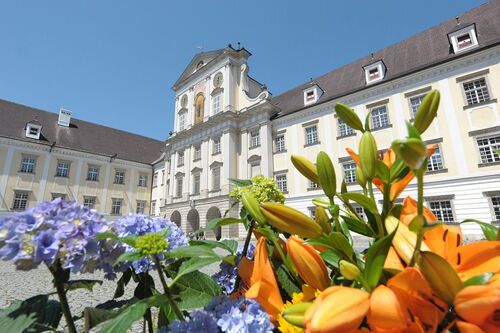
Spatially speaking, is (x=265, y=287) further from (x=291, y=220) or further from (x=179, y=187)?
(x=179, y=187)

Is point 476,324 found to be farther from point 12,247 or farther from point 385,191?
point 12,247

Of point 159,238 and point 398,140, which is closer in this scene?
point 398,140

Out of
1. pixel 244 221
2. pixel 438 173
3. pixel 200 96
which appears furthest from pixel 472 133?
pixel 200 96

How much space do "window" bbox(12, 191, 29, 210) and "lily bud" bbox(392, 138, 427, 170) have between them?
30.1 meters

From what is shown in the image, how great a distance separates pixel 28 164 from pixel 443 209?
104ft

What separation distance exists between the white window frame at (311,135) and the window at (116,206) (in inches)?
838

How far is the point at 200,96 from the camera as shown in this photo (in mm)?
24922

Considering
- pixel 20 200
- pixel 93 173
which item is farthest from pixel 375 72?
pixel 20 200

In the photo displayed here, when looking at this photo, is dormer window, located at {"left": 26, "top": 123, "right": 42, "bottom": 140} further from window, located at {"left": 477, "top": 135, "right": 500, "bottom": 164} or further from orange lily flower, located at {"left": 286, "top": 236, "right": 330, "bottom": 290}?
window, located at {"left": 477, "top": 135, "right": 500, "bottom": 164}

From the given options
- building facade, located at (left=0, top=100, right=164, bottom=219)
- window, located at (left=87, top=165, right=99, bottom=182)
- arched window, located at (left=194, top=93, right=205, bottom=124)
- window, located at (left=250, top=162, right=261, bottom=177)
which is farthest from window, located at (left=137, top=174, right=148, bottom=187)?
window, located at (left=250, top=162, right=261, bottom=177)

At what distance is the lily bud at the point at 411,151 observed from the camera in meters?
0.34

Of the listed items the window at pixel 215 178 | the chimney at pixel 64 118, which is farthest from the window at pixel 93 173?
the window at pixel 215 178

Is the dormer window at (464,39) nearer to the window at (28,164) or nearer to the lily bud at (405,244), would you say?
the lily bud at (405,244)

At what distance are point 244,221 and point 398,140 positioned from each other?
69cm
